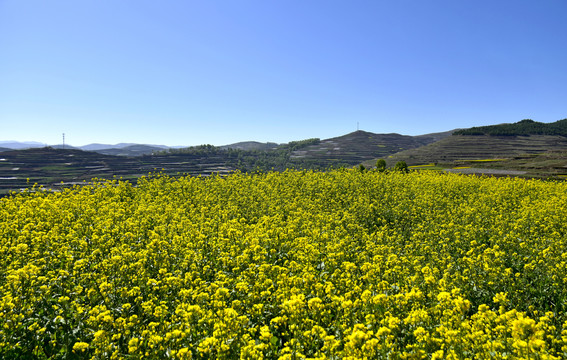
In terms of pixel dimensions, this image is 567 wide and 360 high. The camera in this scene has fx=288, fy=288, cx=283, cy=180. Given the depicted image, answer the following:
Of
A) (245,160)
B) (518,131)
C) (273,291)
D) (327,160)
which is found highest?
(518,131)

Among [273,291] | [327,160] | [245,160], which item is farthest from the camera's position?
[327,160]

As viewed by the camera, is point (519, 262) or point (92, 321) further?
point (519, 262)

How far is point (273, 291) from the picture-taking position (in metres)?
6.38

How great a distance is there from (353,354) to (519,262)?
7.43m

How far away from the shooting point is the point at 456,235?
10539mm

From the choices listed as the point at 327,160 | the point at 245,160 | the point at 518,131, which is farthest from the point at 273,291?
the point at 518,131

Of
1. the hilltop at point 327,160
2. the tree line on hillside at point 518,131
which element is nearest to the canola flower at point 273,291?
the hilltop at point 327,160

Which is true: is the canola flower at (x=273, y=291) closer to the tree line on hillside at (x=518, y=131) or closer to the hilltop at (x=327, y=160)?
the hilltop at (x=327, y=160)

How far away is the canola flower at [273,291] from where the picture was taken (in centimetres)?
443

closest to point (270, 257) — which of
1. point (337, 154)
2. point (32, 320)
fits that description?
point (32, 320)

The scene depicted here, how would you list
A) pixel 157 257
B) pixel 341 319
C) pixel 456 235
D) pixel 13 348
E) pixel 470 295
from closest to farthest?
pixel 13 348 → pixel 341 319 → pixel 470 295 → pixel 157 257 → pixel 456 235

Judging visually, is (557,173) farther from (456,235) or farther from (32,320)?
(32,320)

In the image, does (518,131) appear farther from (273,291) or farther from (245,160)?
(273,291)

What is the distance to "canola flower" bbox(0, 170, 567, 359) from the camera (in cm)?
443
